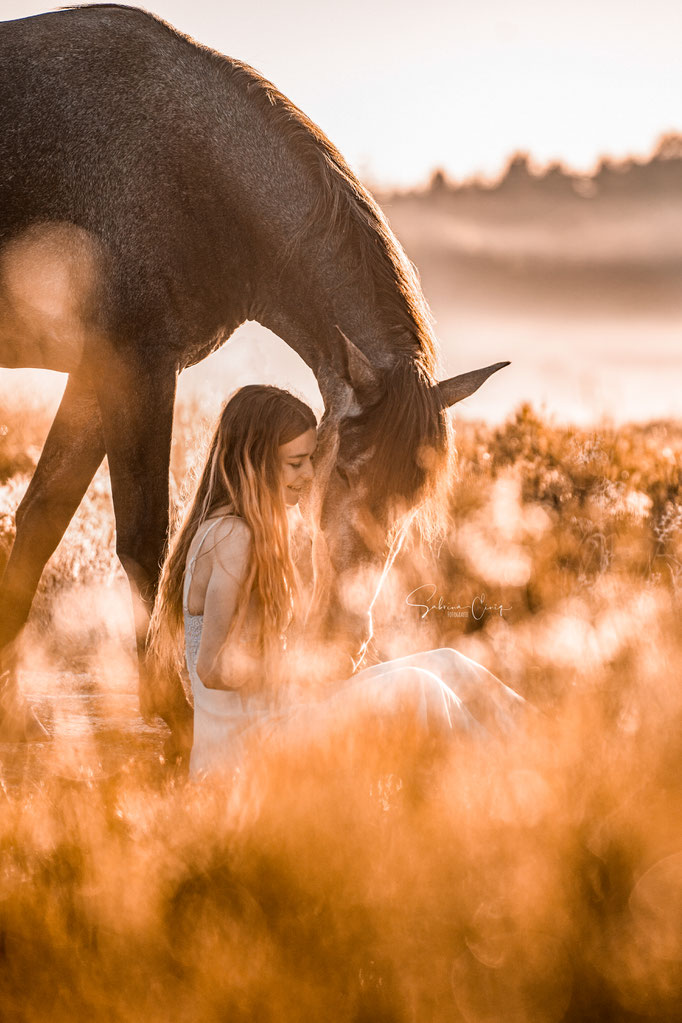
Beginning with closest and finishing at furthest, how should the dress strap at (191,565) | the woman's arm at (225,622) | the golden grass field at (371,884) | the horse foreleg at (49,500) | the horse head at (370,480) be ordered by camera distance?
the golden grass field at (371,884)
the woman's arm at (225,622)
the dress strap at (191,565)
the horse head at (370,480)
the horse foreleg at (49,500)

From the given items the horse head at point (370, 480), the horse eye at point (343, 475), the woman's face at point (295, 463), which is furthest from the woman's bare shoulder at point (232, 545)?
the horse eye at point (343, 475)

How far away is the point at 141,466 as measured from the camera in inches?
141

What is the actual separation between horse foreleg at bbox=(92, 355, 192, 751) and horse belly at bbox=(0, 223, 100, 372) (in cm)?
26

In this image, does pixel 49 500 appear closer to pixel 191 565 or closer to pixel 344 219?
pixel 191 565

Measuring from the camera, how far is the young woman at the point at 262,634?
8.04 feet

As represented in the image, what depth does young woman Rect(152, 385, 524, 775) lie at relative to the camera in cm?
245

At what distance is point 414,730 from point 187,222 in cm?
232

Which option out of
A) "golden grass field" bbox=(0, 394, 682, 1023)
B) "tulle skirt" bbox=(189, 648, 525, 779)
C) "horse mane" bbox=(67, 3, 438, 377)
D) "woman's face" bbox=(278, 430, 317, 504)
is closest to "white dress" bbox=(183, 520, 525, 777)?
"tulle skirt" bbox=(189, 648, 525, 779)

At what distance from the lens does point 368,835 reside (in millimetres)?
1825

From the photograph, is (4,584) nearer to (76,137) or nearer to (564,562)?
(76,137)

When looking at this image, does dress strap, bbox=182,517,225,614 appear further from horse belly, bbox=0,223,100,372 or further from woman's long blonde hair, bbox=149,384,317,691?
horse belly, bbox=0,223,100,372

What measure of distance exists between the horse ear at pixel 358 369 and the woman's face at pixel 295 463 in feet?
1.72

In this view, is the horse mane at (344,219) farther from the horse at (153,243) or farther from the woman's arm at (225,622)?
the woman's arm at (225,622)

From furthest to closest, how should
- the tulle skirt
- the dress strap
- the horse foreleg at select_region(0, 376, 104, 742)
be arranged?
the horse foreleg at select_region(0, 376, 104, 742) < the dress strap < the tulle skirt
